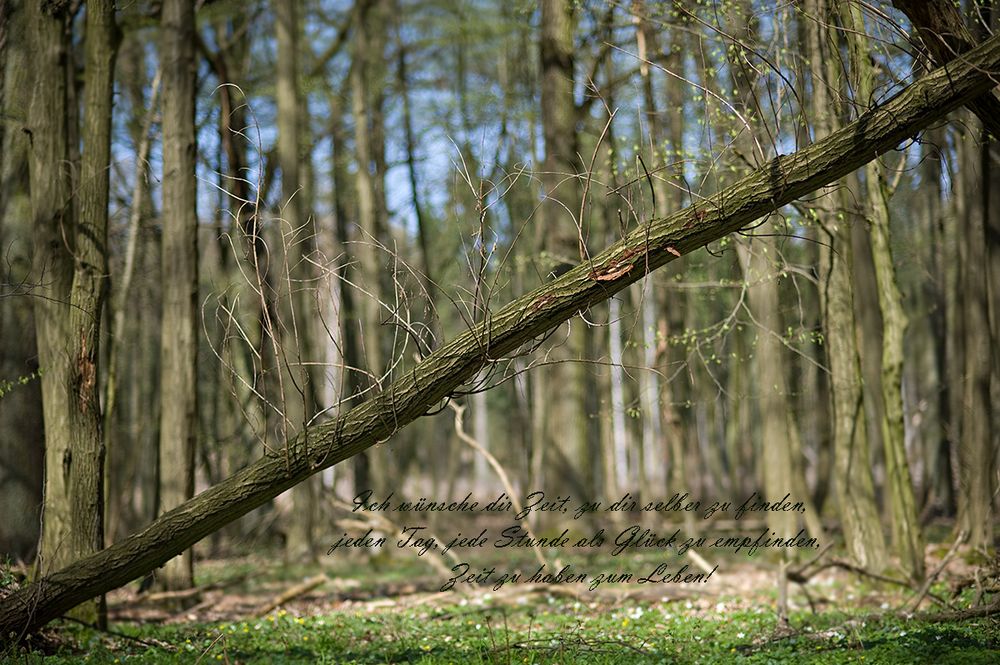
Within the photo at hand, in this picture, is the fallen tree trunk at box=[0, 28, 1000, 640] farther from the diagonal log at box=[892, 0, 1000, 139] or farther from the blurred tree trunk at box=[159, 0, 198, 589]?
the blurred tree trunk at box=[159, 0, 198, 589]

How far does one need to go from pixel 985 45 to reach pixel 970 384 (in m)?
6.33

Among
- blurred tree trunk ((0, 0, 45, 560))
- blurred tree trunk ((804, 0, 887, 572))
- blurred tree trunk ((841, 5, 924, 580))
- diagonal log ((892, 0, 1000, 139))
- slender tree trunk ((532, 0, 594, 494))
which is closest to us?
diagonal log ((892, 0, 1000, 139))

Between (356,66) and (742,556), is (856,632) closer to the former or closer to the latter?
(742,556)

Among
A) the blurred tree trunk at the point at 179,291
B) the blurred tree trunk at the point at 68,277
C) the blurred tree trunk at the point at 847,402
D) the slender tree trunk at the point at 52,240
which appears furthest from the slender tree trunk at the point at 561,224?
the slender tree trunk at the point at 52,240

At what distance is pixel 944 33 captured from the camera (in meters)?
4.95

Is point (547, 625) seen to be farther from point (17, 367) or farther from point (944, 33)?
point (17, 367)

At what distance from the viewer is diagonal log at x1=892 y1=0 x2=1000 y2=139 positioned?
4941 mm

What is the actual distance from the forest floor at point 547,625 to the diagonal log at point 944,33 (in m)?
3.20

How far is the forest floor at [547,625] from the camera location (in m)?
5.25

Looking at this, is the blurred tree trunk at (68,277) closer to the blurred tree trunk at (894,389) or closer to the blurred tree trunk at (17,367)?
the blurred tree trunk at (17,367)

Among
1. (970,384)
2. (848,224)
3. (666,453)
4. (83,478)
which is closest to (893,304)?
(848,224)

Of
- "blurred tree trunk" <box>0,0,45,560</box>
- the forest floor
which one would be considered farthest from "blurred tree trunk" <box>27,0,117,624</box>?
"blurred tree trunk" <box>0,0,45,560</box>

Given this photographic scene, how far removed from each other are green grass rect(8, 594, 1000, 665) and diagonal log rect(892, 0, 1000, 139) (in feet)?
10.5

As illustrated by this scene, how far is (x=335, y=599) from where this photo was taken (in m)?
9.14
